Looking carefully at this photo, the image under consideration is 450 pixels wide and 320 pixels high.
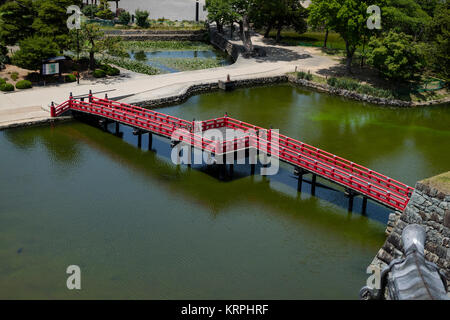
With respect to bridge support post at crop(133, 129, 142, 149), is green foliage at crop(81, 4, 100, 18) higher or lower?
higher

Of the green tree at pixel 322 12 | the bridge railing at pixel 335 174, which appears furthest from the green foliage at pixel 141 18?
the bridge railing at pixel 335 174

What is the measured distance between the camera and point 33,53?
54.4m

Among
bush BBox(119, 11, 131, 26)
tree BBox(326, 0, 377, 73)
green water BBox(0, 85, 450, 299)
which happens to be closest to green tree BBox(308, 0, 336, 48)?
tree BBox(326, 0, 377, 73)

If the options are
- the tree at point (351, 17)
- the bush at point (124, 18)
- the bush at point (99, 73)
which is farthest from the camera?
the bush at point (124, 18)

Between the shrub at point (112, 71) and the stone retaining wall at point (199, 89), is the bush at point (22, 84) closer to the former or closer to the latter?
the shrub at point (112, 71)

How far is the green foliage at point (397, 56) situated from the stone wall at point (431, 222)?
113 ft

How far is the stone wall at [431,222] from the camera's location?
2562 centimetres

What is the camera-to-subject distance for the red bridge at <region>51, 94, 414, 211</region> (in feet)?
108

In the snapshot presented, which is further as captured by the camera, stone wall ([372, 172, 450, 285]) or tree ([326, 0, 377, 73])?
tree ([326, 0, 377, 73])

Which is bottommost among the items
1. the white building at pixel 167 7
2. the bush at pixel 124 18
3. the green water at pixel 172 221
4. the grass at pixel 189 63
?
the green water at pixel 172 221

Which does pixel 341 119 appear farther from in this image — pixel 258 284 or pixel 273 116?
pixel 258 284

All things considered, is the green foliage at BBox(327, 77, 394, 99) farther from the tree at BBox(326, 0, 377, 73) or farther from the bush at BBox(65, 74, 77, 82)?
the bush at BBox(65, 74, 77, 82)

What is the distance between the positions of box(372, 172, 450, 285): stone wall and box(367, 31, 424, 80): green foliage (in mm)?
34327

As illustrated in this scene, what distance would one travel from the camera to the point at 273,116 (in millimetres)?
53344
